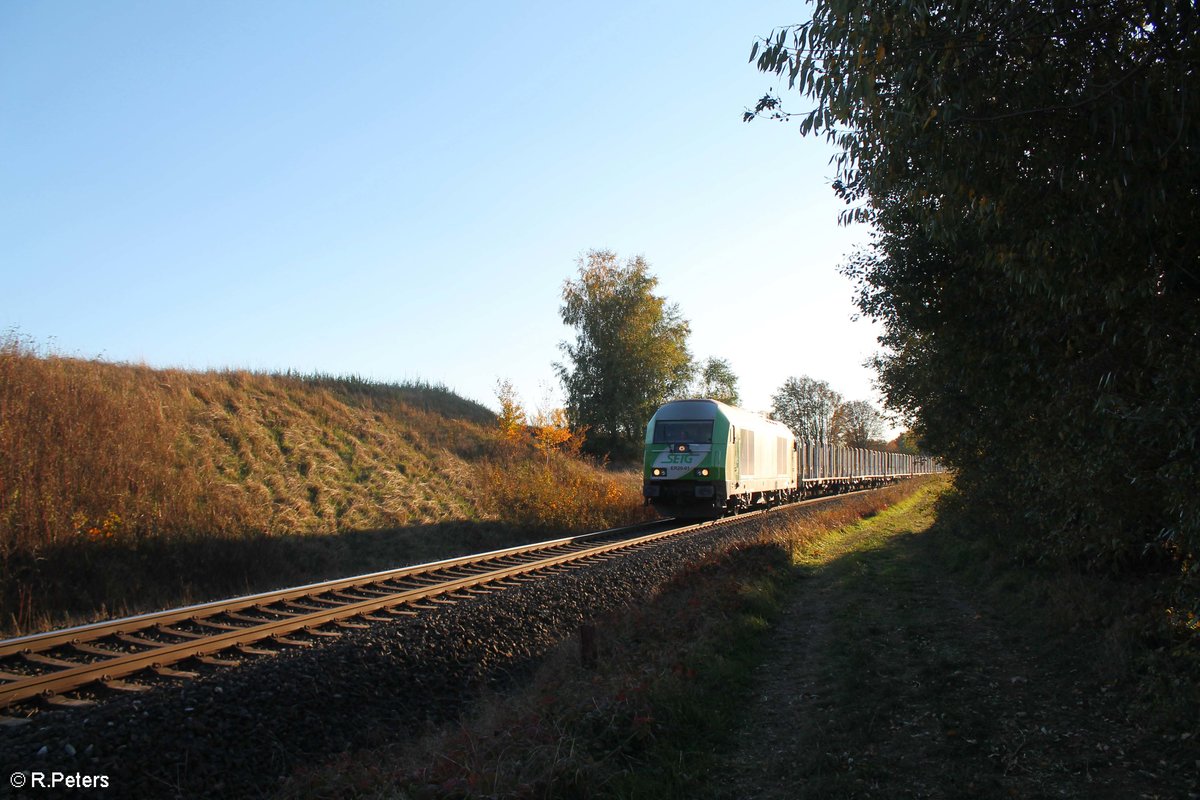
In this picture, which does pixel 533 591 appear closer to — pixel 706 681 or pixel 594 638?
pixel 594 638

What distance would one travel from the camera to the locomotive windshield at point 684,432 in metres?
21.9

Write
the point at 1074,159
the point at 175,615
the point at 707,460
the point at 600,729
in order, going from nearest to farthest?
the point at 1074,159 → the point at 600,729 → the point at 175,615 → the point at 707,460

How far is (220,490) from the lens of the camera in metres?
15.9

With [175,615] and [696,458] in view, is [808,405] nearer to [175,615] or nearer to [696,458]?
[696,458]

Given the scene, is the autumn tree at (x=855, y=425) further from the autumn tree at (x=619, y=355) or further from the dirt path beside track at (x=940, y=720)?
the dirt path beside track at (x=940, y=720)

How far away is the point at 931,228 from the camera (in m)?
5.77

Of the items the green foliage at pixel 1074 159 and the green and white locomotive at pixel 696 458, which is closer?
the green foliage at pixel 1074 159

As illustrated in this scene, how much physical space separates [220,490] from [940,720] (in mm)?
14235

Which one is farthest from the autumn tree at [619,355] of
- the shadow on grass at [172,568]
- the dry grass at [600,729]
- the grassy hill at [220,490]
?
the dry grass at [600,729]

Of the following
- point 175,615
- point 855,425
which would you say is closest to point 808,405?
point 855,425

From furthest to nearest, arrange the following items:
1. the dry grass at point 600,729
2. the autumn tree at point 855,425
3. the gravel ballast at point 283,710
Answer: the autumn tree at point 855,425 → the gravel ballast at point 283,710 → the dry grass at point 600,729

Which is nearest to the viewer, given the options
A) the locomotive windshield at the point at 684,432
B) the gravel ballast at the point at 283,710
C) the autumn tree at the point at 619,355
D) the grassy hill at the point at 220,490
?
the gravel ballast at the point at 283,710

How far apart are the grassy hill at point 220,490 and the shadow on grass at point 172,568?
30 millimetres

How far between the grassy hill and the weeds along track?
271 cm
